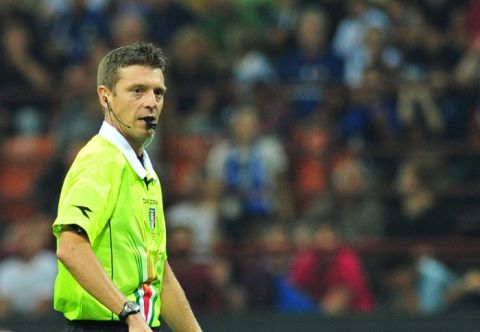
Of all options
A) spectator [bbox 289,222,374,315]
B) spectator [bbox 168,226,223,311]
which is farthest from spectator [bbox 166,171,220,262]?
spectator [bbox 289,222,374,315]

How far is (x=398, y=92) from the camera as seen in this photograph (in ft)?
35.4

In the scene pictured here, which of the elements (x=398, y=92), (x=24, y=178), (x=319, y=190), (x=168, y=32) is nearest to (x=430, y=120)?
(x=398, y=92)

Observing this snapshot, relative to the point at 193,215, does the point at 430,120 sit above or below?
above

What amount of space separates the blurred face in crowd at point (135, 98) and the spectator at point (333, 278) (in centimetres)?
531

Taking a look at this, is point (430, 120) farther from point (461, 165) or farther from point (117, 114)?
point (117, 114)

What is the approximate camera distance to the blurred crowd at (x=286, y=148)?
10062mm

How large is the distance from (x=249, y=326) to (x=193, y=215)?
44.8 inches

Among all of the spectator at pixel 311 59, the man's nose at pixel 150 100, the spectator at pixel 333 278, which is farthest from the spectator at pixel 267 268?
the man's nose at pixel 150 100

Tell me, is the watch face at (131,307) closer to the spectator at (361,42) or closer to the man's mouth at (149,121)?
the man's mouth at (149,121)

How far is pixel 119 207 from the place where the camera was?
470cm

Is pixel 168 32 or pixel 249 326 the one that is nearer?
pixel 249 326

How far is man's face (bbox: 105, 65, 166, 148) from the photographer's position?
4.77 metres

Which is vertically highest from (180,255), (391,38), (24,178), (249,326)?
(391,38)

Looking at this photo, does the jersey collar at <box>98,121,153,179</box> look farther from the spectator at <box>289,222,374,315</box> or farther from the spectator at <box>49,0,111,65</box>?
the spectator at <box>49,0,111,65</box>
